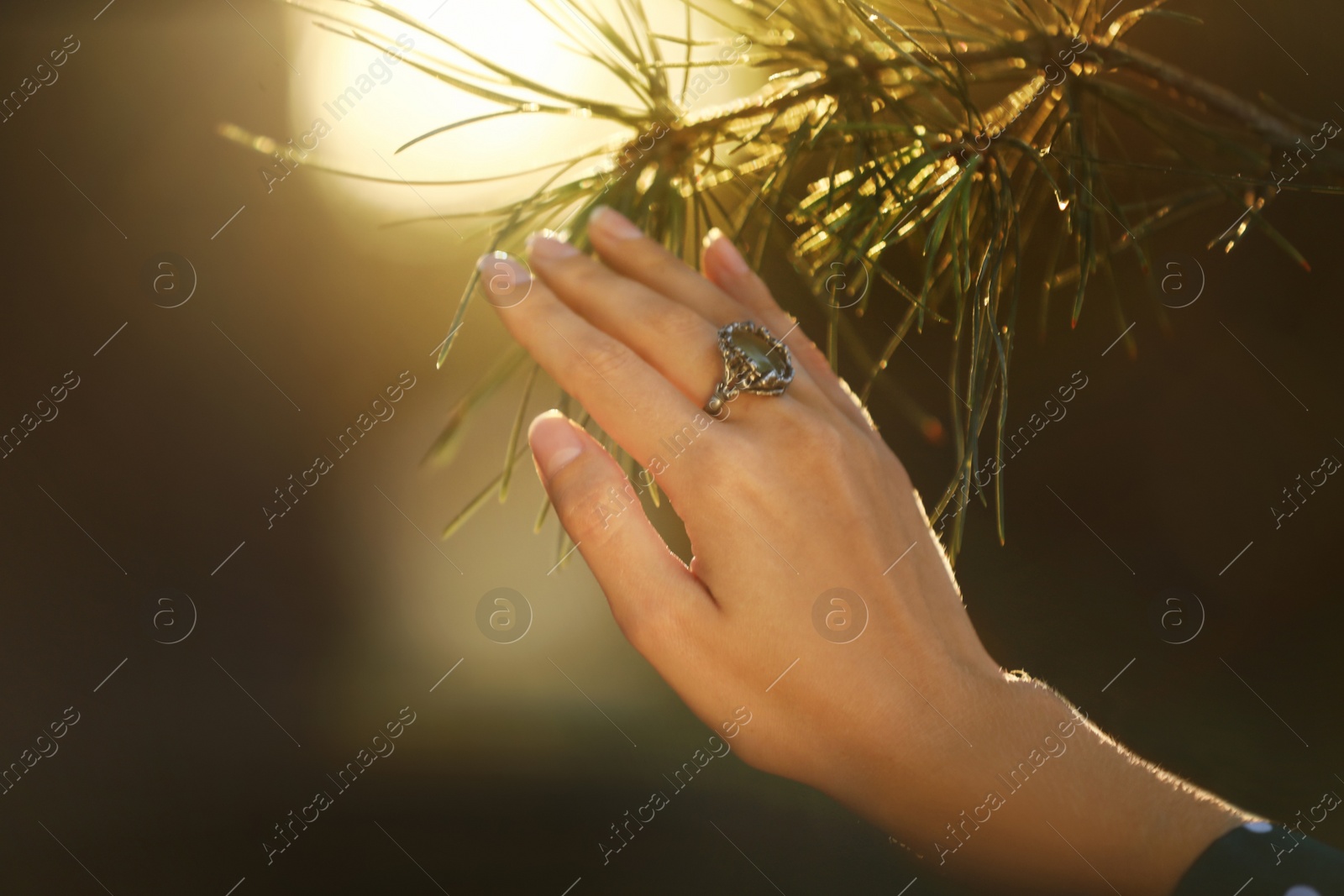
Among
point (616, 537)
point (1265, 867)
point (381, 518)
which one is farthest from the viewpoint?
point (381, 518)

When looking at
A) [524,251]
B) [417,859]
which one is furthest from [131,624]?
[524,251]

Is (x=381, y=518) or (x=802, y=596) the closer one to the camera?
(x=802, y=596)

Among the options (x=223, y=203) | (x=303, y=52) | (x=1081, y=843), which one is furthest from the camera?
(x=223, y=203)

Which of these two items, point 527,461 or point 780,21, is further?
point 527,461

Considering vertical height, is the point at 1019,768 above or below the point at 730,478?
below

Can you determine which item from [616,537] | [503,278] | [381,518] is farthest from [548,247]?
[381,518]

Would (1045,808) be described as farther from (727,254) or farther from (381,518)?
(381,518)

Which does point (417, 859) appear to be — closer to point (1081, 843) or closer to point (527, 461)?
point (527, 461)
